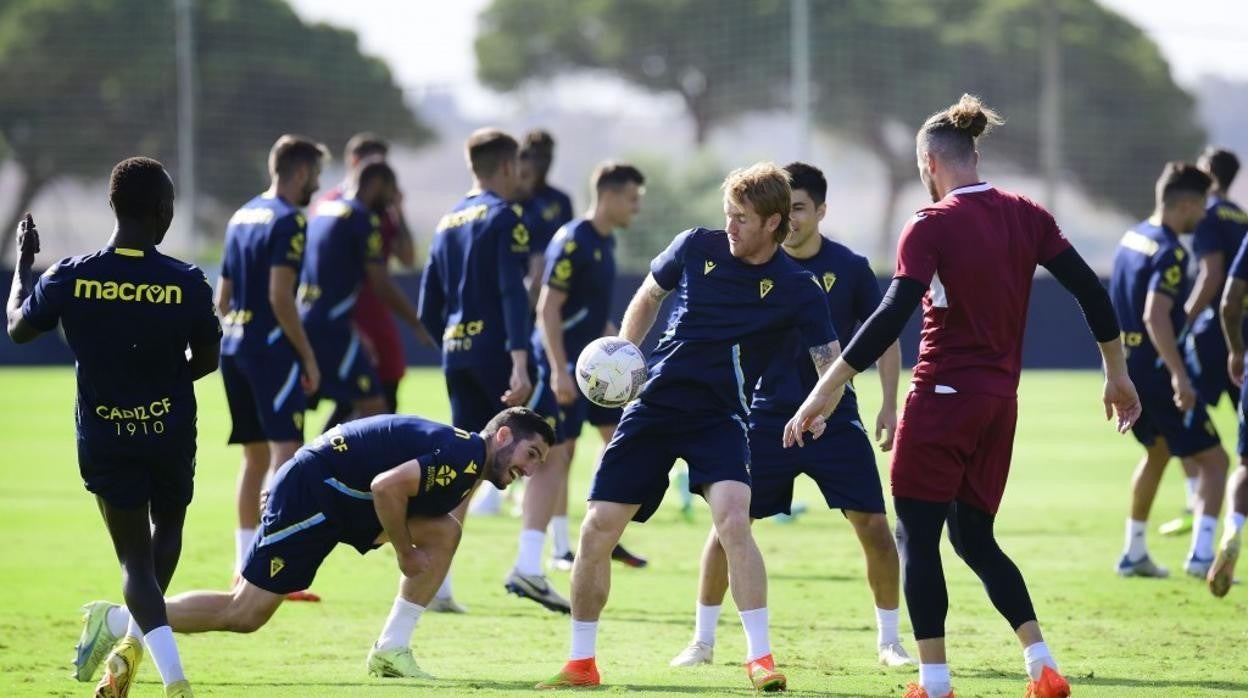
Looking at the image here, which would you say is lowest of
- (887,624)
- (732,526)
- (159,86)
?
(887,624)

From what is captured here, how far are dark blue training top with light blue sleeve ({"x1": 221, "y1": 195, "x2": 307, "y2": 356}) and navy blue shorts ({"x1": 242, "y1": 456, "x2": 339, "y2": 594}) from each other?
3132 mm

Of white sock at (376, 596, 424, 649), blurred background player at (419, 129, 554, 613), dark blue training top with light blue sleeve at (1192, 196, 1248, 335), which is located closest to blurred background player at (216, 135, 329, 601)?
blurred background player at (419, 129, 554, 613)

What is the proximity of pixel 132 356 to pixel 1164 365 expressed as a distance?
691 cm

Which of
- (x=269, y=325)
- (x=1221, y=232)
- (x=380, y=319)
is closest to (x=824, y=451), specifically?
(x=269, y=325)

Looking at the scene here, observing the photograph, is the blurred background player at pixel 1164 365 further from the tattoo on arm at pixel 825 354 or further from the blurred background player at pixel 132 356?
the blurred background player at pixel 132 356

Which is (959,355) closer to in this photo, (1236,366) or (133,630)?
(133,630)

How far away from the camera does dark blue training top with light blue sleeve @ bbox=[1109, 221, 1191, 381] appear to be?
37.9 ft

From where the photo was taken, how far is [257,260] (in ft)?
36.0

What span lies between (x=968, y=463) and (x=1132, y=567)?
4.74 metres

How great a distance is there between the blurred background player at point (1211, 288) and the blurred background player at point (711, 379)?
5.11 metres

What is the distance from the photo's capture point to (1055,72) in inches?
1496

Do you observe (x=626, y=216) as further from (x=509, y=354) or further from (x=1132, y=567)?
(x=1132, y=567)

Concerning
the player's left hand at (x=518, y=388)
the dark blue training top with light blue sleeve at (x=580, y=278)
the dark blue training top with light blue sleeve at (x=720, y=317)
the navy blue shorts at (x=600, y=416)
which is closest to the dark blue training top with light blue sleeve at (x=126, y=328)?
the dark blue training top with light blue sleeve at (x=720, y=317)

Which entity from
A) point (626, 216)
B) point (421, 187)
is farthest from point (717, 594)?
point (421, 187)
